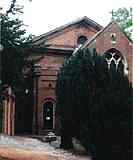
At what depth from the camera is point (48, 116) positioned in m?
33.5

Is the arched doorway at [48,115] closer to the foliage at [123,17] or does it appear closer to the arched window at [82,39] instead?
the arched window at [82,39]

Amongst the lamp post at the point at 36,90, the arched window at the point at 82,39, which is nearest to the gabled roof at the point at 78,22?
the arched window at the point at 82,39

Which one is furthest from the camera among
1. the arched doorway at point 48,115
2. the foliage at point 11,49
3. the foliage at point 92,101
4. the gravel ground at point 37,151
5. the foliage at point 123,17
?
the foliage at point 123,17

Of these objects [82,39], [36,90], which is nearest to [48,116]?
[36,90]

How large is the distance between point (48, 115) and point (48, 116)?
0.09 m

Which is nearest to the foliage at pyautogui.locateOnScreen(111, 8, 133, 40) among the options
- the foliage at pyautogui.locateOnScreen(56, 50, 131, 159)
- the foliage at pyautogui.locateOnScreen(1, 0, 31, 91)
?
the foliage at pyautogui.locateOnScreen(56, 50, 131, 159)

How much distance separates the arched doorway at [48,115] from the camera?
33438 mm

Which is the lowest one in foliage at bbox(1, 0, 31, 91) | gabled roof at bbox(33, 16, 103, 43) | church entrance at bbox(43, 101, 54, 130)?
church entrance at bbox(43, 101, 54, 130)

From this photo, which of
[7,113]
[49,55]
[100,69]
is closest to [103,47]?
[49,55]

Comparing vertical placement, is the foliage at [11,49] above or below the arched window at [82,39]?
below

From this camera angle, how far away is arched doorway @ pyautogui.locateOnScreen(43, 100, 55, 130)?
33.4 metres

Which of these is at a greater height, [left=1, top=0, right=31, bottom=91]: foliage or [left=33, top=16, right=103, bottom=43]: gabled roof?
[left=33, top=16, right=103, bottom=43]: gabled roof

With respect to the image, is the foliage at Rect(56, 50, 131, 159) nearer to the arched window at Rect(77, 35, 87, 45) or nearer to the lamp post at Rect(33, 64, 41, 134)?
the lamp post at Rect(33, 64, 41, 134)

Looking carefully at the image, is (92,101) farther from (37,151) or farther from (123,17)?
(123,17)
